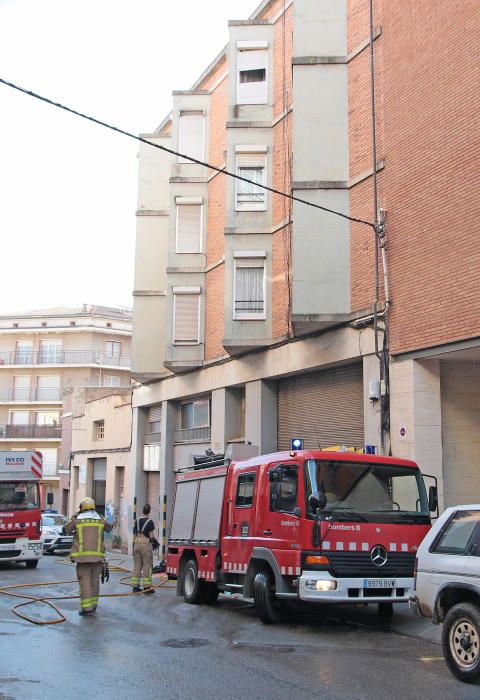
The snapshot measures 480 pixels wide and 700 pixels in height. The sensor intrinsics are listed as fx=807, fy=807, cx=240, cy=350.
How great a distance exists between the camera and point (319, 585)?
10336 millimetres

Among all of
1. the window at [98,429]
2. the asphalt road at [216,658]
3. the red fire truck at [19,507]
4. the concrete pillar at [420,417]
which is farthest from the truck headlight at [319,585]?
the window at [98,429]

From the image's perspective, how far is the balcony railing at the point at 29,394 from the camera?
5834cm

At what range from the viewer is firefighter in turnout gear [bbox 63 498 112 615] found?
1233cm

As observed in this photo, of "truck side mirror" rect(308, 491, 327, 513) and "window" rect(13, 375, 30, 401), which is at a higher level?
"window" rect(13, 375, 30, 401)

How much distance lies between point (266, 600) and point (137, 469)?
18.7 m

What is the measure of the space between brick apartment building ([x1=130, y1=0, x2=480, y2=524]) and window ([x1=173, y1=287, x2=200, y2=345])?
0.14 feet

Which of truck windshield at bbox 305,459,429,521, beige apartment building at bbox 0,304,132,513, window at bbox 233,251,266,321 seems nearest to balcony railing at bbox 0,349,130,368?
beige apartment building at bbox 0,304,132,513

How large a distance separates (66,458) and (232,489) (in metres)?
32.1

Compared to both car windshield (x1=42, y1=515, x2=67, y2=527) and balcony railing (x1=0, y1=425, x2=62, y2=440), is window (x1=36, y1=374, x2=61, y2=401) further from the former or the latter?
car windshield (x1=42, y1=515, x2=67, y2=527)

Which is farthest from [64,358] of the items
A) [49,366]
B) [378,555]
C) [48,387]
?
[378,555]

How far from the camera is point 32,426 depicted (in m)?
57.8

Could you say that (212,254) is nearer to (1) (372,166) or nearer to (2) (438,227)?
(1) (372,166)

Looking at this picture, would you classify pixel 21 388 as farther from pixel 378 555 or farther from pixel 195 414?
pixel 378 555

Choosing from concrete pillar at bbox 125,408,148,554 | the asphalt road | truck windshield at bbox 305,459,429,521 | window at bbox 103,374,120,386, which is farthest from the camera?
window at bbox 103,374,120,386
